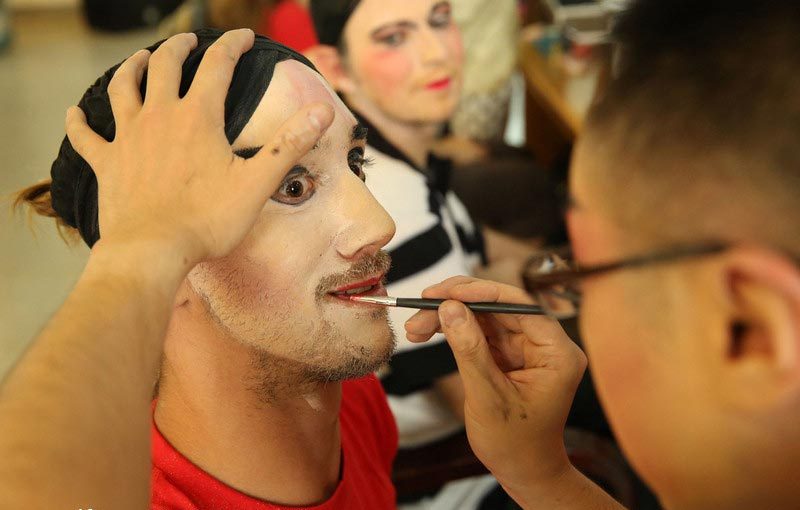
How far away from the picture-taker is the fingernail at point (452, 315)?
3.02ft

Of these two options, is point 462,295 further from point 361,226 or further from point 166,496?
point 166,496

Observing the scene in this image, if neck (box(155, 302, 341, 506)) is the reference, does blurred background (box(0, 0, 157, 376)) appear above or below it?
below

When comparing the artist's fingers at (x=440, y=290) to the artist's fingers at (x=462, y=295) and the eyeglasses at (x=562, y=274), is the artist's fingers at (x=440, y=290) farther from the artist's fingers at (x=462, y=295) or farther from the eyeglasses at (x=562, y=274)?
the eyeglasses at (x=562, y=274)

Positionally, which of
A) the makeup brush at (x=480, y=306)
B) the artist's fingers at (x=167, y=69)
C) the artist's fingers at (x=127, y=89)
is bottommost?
the makeup brush at (x=480, y=306)

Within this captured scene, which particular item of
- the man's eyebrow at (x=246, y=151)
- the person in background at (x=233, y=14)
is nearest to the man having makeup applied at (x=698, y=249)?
the man's eyebrow at (x=246, y=151)

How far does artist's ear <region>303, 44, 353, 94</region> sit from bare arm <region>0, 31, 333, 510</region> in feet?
3.63

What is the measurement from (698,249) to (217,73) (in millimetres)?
472

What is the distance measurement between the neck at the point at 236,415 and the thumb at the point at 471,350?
0.22 metres

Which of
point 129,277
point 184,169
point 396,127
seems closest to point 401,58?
point 396,127

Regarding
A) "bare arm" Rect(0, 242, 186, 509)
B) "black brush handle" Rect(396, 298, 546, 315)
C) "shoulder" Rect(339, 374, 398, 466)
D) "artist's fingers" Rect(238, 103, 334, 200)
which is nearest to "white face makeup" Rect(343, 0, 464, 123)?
"shoulder" Rect(339, 374, 398, 466)

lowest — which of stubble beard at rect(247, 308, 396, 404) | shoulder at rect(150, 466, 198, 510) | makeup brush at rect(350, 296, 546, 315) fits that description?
shoulder at rect(150, 466, 198, 510)

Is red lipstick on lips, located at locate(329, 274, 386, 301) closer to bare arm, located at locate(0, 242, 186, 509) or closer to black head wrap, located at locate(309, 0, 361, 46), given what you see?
bare arm, located at locate(0, 242, 186, 509)

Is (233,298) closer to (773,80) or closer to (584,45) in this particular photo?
(773,80)

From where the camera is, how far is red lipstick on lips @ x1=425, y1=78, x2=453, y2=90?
197 cm
